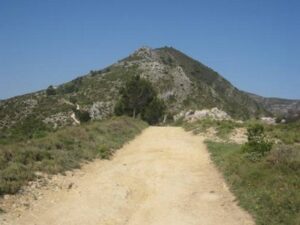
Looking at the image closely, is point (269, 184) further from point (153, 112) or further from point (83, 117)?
point (83, 117)

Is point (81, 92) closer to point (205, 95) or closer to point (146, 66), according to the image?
point (146, 66)

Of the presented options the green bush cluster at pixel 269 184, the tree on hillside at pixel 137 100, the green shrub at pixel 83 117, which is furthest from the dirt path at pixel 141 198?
the green shrub at pixel 83 117

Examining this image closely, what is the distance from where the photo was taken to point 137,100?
5938 centimetres

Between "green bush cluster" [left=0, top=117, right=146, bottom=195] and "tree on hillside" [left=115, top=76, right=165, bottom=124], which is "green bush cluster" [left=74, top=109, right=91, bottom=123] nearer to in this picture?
"tree on hillside" [left=115, top=76, right=165, bottom=124]

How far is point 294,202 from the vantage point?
1015cm

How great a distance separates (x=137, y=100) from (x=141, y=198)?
47.3 metres

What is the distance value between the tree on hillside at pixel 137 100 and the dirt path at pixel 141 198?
40715mm

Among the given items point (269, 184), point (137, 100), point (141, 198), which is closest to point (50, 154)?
point (141, 198)

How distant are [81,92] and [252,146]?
9837 centimetres

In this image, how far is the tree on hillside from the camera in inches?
2308

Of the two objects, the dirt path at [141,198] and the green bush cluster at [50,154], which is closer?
the dirt path at [141,198]

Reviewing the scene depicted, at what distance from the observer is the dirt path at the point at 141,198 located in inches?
400

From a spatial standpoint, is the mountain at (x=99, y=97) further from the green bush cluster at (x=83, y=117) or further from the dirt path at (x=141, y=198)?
the dirt path at (x=141, y=198)

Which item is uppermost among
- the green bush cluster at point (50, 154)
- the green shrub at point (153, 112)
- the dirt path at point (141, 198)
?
the green shrub at point (153, 112)
